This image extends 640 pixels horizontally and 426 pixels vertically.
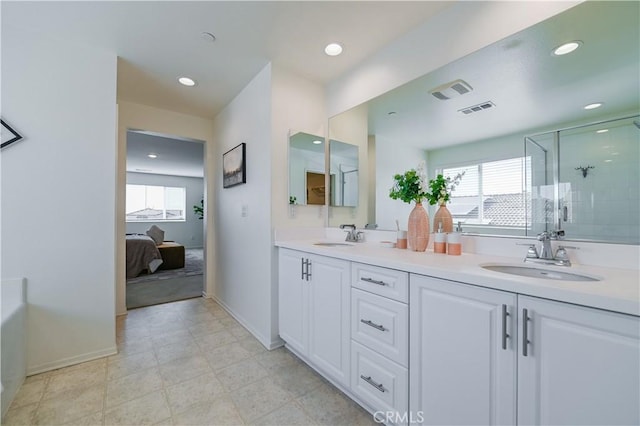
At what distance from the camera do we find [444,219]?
5.62 ft

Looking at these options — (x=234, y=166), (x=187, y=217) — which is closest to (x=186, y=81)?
(x=234, y=166)

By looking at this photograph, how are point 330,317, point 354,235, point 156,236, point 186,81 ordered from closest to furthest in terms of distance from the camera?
point 330,317
point 354,235
point 186,81
point 156,236

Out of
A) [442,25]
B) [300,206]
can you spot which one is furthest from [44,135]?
[442,25]

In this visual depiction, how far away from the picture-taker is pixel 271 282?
2.21m

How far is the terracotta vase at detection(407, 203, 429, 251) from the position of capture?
1.70m

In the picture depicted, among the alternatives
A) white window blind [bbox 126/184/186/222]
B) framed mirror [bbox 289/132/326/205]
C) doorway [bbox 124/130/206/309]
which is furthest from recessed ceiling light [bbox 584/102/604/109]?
white window blind [bbox 126/184/186/222]

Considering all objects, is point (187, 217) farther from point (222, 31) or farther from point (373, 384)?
point (373, 384)

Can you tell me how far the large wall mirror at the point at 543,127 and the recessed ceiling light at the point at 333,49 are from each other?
0.58 metres

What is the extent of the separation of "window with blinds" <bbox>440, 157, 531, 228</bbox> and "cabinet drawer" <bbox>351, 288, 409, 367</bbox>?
0.78 meters

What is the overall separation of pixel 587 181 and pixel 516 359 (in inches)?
36.3

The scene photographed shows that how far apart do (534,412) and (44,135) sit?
3104 millimetres

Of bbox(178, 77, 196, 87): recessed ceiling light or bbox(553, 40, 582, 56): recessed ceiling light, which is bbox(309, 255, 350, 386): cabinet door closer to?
bbox(553, 40, 582, 56): recessed ceiling light

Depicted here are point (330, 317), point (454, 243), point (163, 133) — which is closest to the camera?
point (454, 243)

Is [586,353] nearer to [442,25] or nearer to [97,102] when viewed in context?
[442,25]
